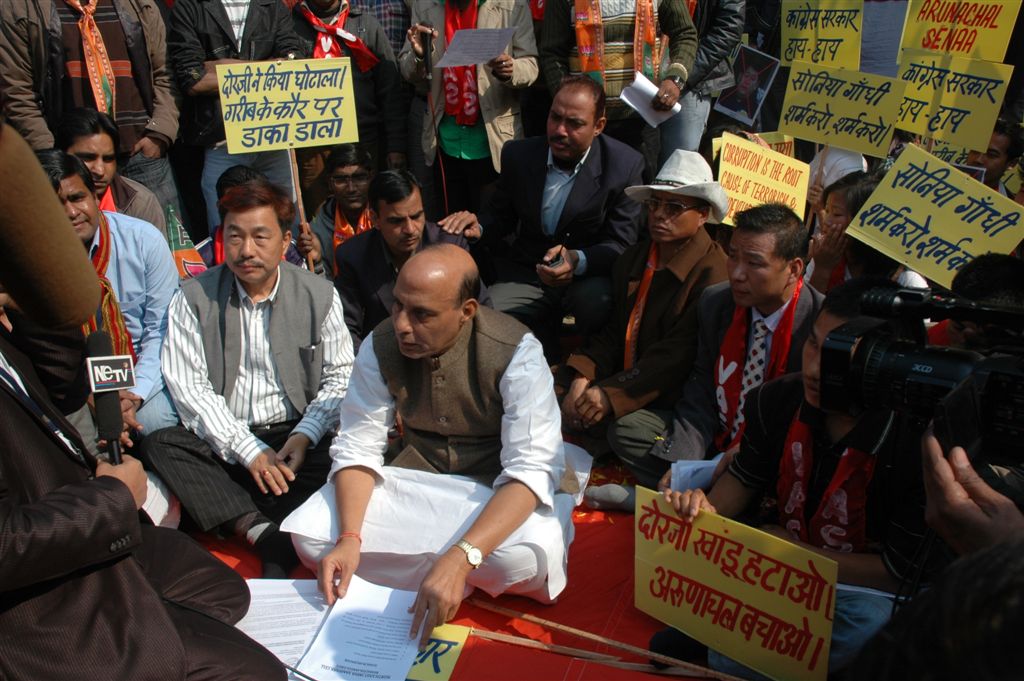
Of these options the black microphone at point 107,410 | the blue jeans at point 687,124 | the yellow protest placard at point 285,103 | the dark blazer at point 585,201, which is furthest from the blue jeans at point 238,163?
the black microphone at point 107,410

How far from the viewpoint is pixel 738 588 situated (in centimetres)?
278

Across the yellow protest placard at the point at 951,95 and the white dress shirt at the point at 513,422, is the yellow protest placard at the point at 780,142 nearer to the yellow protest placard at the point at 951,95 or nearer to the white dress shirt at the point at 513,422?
the yellow protest placard at the point at 951,95

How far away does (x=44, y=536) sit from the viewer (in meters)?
2.10

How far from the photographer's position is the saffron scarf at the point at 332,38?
233 inches

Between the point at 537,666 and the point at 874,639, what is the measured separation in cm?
228

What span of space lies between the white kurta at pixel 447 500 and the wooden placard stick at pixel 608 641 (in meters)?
0.07

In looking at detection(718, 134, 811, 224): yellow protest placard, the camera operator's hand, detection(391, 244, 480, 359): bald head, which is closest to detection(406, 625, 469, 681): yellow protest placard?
detection(391, 244, 480, 359): bald head

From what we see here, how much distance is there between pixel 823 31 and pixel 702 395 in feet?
9.09

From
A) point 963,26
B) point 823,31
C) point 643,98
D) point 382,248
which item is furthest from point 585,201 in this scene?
point 963,26

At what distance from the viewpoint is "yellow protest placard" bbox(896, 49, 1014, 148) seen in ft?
15.6

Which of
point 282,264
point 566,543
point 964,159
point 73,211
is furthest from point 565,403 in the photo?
point 964,159

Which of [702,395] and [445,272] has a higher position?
[445,272]

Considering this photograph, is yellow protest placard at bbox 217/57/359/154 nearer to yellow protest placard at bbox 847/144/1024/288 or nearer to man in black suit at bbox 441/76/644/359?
man in black suit at bbox 441/76/644/359

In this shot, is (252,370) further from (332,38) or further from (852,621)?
(332,38)
